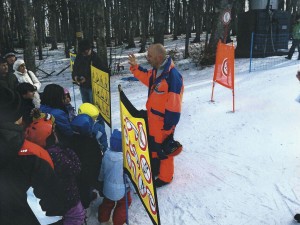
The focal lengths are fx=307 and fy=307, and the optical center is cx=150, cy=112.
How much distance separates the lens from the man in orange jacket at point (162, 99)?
12.5 ft

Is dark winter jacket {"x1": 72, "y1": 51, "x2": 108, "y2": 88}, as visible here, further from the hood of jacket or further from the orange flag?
the hood of jacket

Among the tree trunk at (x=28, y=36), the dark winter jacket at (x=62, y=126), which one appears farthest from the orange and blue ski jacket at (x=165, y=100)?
the tree trunk at (x=28, y=36)

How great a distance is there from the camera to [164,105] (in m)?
3.95

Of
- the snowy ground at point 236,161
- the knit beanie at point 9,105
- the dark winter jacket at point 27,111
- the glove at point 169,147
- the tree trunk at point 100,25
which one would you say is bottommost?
the snowy ground at point 236,161

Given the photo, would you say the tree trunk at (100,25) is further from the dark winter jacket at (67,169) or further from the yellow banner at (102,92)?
the dark winter jacket at (67,169)

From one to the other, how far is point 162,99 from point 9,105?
2072 mm

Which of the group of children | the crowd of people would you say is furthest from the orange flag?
the group of children

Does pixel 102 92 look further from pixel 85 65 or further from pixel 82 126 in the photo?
pixel 85 65

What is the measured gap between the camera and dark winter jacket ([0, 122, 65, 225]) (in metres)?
1.80

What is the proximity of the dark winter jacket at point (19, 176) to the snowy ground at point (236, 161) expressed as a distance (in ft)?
5.74

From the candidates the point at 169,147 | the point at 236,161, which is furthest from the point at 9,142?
the point at 236,161

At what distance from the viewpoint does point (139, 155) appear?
243 centimetres

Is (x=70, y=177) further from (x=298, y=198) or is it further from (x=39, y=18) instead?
(x=39, y=18)

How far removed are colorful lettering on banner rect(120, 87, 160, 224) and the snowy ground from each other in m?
1.23
